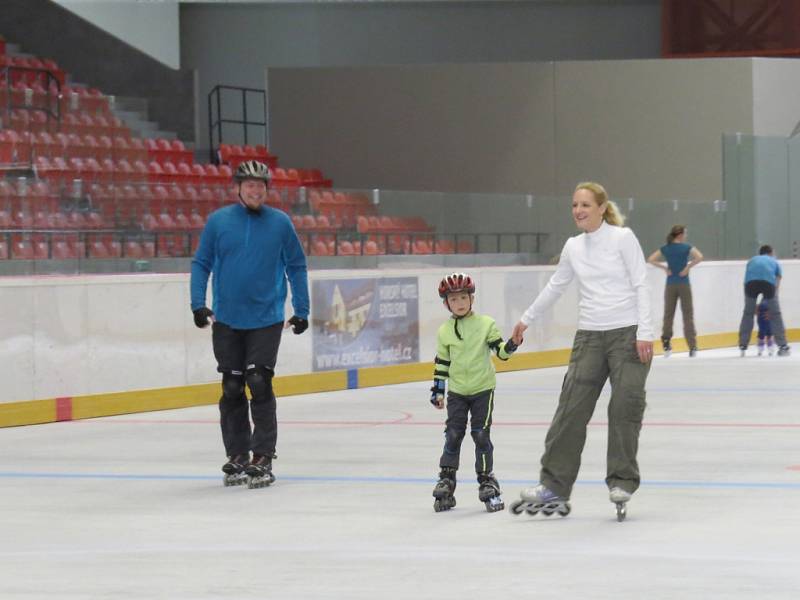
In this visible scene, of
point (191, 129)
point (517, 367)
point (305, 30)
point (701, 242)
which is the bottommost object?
point (517, 367)

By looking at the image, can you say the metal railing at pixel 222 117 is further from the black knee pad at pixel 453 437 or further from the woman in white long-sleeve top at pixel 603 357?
the woman in white long-sleeve top at pixel 603 357

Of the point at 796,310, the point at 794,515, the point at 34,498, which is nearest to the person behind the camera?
the point at 794,515

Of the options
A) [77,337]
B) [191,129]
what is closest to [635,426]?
[77,337]

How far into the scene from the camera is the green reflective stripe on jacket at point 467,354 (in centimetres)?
852

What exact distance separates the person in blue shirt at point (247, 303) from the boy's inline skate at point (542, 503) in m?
2.08

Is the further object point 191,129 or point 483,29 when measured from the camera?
point 483,29

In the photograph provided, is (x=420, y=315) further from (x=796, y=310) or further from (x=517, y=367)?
(x=796, y=310)

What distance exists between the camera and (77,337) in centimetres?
1461

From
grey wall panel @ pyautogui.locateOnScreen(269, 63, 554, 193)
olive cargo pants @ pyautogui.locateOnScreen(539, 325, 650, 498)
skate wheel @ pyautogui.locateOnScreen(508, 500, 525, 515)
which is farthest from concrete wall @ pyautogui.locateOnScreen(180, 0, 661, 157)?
skate wheel @ pyautogui.locateOnScreen(508, 500, 525, 515)

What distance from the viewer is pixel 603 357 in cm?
815

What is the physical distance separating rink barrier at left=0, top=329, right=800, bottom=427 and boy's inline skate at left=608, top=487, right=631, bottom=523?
23.9 ft

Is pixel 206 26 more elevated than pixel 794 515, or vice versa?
pixel 206 26

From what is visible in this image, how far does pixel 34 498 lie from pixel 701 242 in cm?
1773

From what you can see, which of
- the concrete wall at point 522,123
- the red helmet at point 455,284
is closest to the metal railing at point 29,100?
the concrete wall at point 522,123
